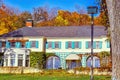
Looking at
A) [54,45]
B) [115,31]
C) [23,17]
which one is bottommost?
[54,45]

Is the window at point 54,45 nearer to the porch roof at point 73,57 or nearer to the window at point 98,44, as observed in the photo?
the porch roof at point 73,57

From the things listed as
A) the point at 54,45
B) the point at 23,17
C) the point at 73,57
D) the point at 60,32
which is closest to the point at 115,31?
the point at 73,57

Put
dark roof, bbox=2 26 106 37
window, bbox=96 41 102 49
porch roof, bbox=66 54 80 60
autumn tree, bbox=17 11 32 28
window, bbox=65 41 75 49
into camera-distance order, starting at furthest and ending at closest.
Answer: autumn tree, bbox=17 11 32 28, dark roof, bbox=2 26 106 37, window, bbox=65 41 75 49, window, bbox=96 41 102 49, porch roof, bbox=66 54 80 60

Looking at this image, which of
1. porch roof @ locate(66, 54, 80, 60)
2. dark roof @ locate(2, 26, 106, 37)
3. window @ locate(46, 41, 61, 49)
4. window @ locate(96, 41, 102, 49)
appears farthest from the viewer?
window @ locate(46, 41, 61, 49)

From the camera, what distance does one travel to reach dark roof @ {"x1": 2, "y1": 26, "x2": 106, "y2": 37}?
58781 millimetres

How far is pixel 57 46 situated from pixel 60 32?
268cm

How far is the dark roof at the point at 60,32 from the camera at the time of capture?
58.8 metres

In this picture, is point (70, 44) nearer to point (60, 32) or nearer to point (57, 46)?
point (57, 46)

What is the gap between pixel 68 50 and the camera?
58531mm

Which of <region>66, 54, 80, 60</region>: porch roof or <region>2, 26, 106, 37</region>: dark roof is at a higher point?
<region>2, 26, 106, 37</region>: dark roof

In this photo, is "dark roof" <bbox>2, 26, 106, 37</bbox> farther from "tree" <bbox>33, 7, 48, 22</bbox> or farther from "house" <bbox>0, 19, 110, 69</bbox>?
"tree" <bbox>33, 7, 48, 22</bbox>

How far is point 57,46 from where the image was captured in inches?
Result: 2322

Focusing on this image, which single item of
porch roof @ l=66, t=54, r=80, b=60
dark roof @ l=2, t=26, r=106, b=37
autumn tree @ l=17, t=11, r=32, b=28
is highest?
autumn tree @ l=17, t=11, r=32, b=28

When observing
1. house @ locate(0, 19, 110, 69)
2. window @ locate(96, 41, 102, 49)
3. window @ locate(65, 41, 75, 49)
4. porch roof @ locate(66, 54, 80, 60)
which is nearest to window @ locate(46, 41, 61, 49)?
house @ locate(0, 19, 110, 69)
